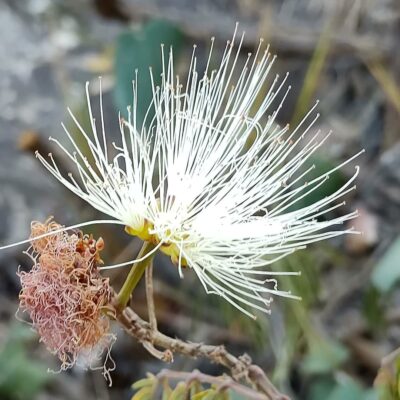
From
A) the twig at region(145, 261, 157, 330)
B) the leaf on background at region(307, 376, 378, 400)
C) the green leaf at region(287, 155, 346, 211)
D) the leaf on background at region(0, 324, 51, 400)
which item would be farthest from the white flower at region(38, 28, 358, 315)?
the leaf on background at region(0, 324, 51, 400)

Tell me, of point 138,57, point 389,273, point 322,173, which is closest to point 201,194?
point 389,273

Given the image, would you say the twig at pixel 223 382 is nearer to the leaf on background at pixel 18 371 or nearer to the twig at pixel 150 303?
the twig at pixel 150 303

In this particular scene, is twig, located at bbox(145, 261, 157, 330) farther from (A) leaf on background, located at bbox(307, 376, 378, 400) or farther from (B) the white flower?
(A) leaf on background, located at bbox(307, 376, 378, 400)

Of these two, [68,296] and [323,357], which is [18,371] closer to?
[323,357]

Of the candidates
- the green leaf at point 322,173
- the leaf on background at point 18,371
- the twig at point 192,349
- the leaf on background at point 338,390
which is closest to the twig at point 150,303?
the twig at point 192,349

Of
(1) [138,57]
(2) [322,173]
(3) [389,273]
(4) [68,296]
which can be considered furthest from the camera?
(1) [138,57]

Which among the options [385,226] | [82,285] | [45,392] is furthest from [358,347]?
[82,285]
